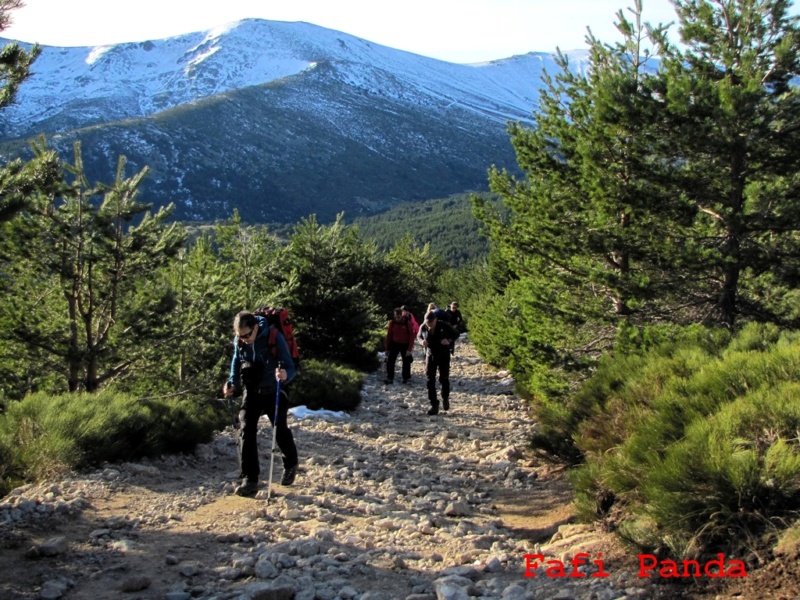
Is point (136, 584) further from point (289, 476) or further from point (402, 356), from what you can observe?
point (402, 356)

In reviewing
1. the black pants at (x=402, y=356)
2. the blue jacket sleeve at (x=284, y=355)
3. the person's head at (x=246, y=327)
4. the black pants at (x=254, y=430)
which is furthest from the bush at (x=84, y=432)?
the black pants at (x=402, y=356)

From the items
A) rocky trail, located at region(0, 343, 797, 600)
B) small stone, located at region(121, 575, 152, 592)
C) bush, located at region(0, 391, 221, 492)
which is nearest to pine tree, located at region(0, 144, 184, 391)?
bush, located at region(0, 391, 221, 492)

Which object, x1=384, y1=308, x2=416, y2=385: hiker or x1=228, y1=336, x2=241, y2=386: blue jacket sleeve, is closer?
x1=228, y1=336, x2=241, y2=386: blue jacket sleeve

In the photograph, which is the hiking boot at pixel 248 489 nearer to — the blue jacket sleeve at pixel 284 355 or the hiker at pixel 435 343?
the blue jacket sleeve at pixel 284 355

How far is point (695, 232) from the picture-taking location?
9.20 metres

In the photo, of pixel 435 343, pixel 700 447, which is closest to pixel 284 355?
pixel 700 447

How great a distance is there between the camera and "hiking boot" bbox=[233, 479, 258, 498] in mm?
6184

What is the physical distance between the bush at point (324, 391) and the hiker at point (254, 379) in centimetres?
562

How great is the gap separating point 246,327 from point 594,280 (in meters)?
5.00

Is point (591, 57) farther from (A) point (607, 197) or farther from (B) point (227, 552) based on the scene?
(B) point (227, 552)

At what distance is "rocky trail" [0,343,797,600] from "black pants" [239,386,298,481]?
0.30 metres

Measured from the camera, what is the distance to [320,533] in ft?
16.8

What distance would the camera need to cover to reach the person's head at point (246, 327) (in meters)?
6.32

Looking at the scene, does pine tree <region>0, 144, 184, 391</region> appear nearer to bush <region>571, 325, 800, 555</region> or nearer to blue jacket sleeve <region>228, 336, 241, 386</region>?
blue jacket sleeve <region>228, 336, 241, 386</region>
